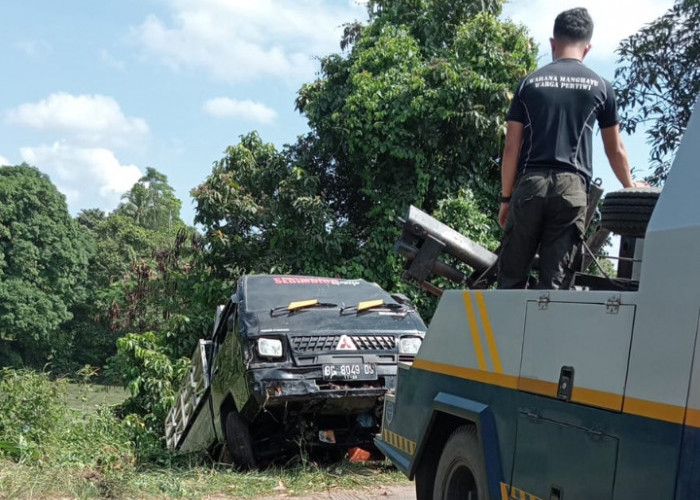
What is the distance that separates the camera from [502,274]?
452 cm

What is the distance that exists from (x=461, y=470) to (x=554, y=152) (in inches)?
70.2

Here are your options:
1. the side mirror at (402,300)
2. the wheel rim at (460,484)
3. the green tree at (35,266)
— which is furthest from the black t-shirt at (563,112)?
the green tree at (35,266)

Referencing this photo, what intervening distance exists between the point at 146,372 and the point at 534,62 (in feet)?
29.4

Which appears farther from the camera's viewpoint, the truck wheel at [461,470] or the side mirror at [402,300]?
the side mirror at [402,300]

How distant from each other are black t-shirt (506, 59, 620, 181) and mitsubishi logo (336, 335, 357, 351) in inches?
149

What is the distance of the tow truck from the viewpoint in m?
2.83

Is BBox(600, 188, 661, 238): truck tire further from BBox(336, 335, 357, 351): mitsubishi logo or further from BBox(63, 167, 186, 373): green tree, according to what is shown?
BBox(63, 167, 186, 373): green tree

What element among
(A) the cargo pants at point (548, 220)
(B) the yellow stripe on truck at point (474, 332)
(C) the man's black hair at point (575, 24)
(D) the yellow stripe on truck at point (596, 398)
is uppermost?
(C) the man's black hair at point (575, 24)

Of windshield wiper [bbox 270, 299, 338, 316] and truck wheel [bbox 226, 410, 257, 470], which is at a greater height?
windshield wiper [bbox 270, 299, 338, 316]

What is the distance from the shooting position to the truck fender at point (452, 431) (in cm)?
392

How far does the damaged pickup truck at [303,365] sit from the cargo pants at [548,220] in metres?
3.54

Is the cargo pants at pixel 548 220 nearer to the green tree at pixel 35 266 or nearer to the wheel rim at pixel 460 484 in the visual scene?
the wheel rim at pixel 460 484

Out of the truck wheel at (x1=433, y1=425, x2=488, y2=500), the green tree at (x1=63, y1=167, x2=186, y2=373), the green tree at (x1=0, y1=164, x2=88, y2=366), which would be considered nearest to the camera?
the truck wheel at (x1=433, y1=425, x2=488, y2=500)

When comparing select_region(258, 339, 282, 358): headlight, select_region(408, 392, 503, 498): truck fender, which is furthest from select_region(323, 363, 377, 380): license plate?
select_region(408, 392, 503, 498): truck fender
